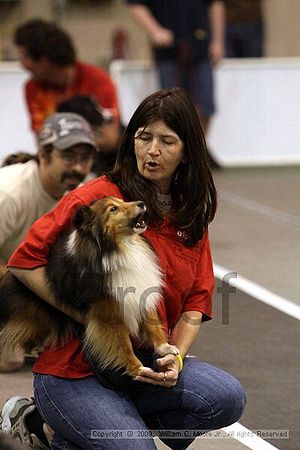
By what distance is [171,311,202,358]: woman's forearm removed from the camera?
3.85m

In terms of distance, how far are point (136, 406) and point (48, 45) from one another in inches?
159

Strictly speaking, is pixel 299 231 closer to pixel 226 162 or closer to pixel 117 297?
pixel 226 162

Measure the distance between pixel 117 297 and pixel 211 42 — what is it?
7.32 metres

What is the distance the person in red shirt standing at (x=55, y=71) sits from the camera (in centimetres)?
742

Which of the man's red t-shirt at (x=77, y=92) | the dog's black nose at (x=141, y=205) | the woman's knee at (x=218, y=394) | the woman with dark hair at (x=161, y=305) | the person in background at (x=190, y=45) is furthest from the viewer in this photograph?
the person in background at (x=190, y=45)

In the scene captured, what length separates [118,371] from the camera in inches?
142

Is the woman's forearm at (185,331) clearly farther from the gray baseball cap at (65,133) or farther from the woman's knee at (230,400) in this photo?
the gray baseball cap at (65,133)

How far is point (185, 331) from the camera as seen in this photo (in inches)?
153

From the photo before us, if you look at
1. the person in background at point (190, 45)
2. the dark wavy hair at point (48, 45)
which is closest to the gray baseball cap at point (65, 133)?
the dark wavy hair at point (48, 45)

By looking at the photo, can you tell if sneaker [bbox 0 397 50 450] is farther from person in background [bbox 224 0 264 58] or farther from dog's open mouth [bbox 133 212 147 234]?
person in background [bbox 224 0 264 58]

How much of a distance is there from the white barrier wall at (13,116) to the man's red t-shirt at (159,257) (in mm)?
6889

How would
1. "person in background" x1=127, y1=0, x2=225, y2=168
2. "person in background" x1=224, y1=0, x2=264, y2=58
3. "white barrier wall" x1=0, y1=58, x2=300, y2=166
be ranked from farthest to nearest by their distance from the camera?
"person in background" x1=224, y1=0, x2=264, y2=58 < "white barrier wall" x1=0, y1=58, x2=300, y2=166 < "person in background" x1=127, y1=0, x2=225, y2=168

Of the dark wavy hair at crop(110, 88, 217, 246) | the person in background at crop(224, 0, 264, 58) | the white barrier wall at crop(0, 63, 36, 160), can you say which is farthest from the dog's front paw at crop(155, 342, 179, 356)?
the person in background at crop(224, 0, 264, 58)

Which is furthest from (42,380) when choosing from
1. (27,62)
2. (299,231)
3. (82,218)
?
(299,231)
